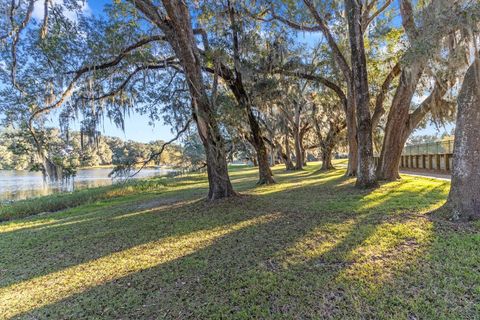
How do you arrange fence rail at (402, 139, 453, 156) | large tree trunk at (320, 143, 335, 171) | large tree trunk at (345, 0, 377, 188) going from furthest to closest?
large tree trunk at (320, 143, 335, 171) → fence rail at (402, 139, 453, 156) → large tree trunk at (345, 0, 377, 188)


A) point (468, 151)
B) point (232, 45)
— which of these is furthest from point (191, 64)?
point (468, 151)

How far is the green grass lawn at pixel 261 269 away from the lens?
221 cm

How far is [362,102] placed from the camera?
23.2 ft

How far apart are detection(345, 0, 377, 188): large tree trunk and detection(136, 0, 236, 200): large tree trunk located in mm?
3968

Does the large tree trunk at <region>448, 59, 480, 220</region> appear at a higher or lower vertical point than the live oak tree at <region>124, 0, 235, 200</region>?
lower

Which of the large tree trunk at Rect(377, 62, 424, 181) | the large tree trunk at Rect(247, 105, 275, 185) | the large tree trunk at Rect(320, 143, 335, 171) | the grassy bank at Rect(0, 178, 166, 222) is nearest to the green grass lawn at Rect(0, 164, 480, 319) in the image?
the large tree trunk at Rect(377, 62, 424, 181)

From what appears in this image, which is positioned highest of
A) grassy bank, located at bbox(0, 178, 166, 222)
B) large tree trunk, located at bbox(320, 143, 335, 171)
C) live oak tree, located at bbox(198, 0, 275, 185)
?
live oak tree, located at bbox(198, 0, 275, 185)

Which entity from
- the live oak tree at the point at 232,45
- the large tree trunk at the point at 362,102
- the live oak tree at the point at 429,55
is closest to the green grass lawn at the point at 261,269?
the large tree trunk at the point at 362,102

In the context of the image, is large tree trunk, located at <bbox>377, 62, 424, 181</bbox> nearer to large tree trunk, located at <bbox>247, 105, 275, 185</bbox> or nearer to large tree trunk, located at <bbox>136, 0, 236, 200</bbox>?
large tree trunk, located at <bbox>247, 105, 275, 185</bbox>

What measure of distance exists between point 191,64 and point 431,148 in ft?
43.3

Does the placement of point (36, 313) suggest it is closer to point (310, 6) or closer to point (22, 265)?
point (22, 265)

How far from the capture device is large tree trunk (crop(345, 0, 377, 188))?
7016 millimetres

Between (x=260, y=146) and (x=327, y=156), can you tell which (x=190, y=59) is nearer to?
(x=260, y=146)

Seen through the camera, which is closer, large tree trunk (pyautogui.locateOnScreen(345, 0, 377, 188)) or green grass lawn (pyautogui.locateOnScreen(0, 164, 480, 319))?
green grass lawn (pyautogui.locateOnScreen(0, 164, 480, 319))
